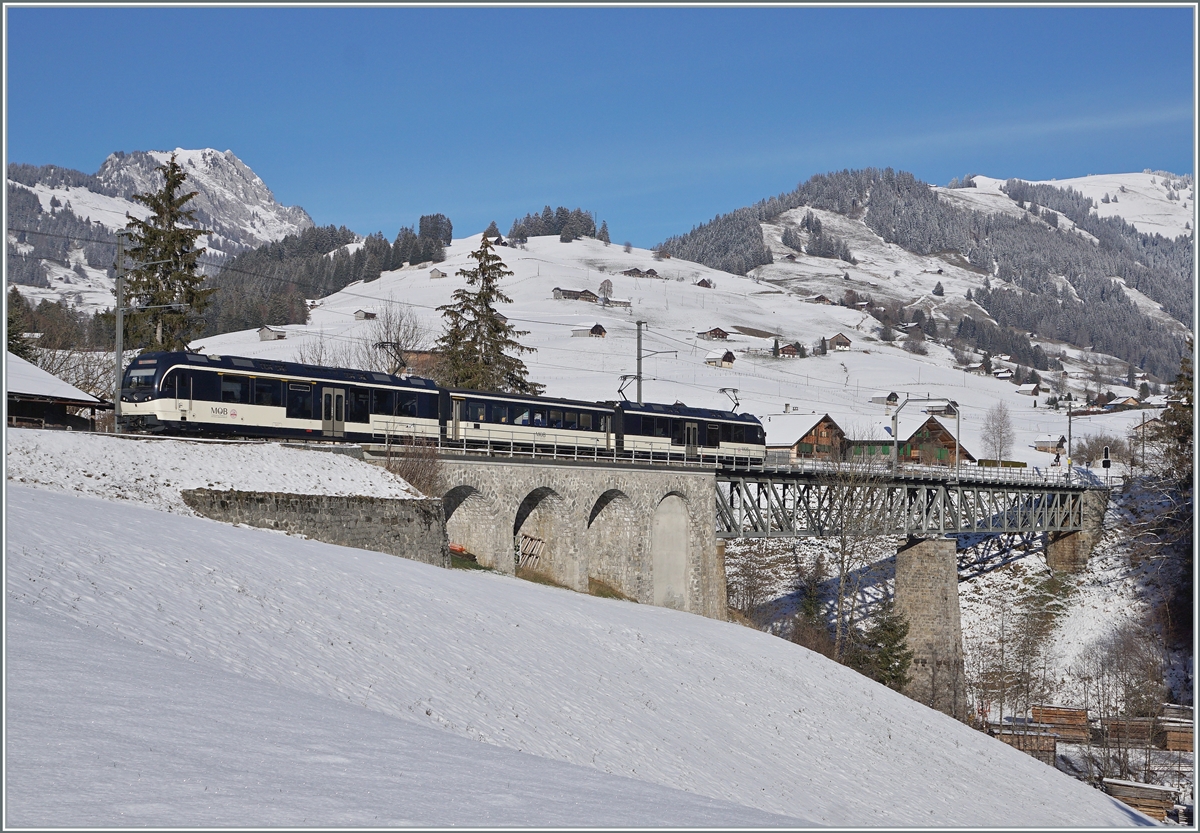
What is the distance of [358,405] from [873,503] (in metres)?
29.1

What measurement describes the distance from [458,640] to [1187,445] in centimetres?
5862

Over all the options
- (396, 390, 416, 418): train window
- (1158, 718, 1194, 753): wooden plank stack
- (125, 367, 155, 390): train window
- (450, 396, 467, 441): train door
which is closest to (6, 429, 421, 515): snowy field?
(125, 367, 155, 390): train window

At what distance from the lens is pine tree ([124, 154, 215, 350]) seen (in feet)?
174

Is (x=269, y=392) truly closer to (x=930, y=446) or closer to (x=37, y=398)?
(x=37, y=398)

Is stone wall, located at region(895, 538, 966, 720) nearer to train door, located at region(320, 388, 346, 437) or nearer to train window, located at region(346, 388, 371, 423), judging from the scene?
train window, located at region(346, 388, 371, 423)

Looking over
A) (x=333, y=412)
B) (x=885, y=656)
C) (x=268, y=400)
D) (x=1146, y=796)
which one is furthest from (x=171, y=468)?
(x=1146, y=796)

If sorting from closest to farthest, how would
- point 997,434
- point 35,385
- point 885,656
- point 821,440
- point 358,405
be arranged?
point 35,385
point 358,405
point 885,656
point 821,440
point 997,434

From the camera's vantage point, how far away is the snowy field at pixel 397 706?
1116 centimetres

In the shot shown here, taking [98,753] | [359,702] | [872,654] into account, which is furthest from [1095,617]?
[98,753]

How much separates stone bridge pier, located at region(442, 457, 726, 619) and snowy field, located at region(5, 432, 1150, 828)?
6.75m

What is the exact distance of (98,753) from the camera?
35.6ft

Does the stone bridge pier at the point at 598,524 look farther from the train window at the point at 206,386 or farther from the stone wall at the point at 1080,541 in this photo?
the stone wall at the point at 1080,541

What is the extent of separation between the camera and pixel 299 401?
39656 millimetres

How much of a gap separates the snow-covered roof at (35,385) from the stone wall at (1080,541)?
5986 centimetres
